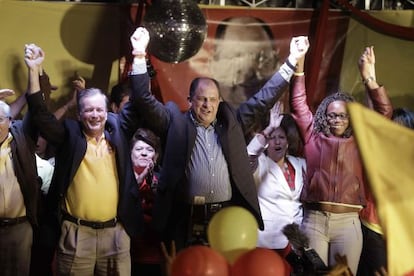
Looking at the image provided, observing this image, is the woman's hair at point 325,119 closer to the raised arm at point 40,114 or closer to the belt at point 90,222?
the belt at point 90,222

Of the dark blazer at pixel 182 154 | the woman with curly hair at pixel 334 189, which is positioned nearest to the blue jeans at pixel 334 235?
the woman with curly hair at pixel 334 189

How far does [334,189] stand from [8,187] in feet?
5.13

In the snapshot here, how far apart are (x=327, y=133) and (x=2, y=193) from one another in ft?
5.25

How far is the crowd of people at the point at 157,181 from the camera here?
3057 mm

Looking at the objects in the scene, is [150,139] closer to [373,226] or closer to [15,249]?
[15,249]

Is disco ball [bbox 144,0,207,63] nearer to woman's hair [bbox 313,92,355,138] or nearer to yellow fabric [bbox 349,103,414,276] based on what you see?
woman's hair [bbox 313,92,355,138]

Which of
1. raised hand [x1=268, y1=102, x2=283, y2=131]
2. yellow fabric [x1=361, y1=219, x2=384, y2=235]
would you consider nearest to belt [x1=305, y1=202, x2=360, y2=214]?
yellow fabric [x1=361, y1=219, x2=384, y2=235]

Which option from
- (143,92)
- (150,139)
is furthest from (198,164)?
(150,139)

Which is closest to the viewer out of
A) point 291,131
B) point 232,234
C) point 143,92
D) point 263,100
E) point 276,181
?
point 232,234

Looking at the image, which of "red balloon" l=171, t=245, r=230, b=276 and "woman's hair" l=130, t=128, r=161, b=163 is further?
"woman's hair" l=130, t=128, r=161, b=163

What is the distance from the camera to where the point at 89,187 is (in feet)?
9.93

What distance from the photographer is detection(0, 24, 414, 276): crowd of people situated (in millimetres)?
3057

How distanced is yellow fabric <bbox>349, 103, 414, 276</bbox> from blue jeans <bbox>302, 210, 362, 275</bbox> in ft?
6.17

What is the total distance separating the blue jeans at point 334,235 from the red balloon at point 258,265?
162cm
